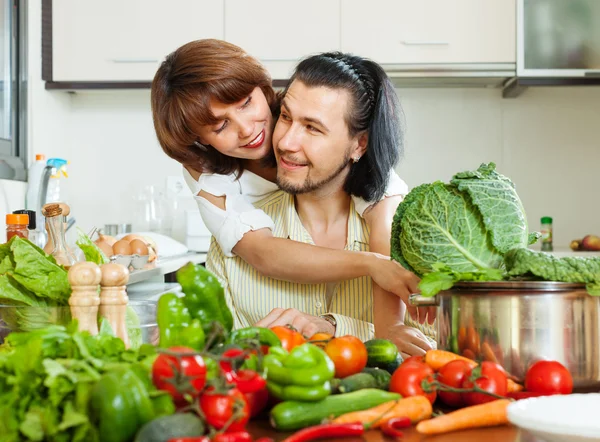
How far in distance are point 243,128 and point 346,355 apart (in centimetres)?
96

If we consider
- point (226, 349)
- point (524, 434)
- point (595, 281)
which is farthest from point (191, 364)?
point (595, 281)

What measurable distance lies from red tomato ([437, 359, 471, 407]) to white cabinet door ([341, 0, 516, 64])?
245cm

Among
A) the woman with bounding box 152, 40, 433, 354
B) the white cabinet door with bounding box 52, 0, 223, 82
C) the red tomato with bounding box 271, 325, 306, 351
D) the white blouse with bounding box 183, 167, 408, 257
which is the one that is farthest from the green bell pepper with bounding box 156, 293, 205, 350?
the white cabinet door with bounding box 52, 0, 223, 82

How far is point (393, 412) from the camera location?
0.70 m

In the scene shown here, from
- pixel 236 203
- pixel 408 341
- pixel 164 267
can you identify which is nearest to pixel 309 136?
pixel 236 203

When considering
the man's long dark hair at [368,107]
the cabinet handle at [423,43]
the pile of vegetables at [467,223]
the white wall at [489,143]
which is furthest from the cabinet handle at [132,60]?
the pile of vegetables at [467,223]

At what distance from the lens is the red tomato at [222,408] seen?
60cm

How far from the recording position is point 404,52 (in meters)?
3.08

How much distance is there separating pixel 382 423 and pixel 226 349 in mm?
168

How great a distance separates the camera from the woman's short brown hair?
1.66 m

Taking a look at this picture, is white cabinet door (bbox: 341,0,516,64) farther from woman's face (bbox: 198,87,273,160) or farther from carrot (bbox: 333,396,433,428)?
carrot (bbox: 333,396,433,428)

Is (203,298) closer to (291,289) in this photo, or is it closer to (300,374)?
(300,374)

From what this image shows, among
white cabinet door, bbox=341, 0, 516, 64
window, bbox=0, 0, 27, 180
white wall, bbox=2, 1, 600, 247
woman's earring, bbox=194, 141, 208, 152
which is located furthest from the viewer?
white wall, bbox=2, 1, 600, 247

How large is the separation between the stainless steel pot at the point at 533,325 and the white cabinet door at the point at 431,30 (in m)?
2.37
